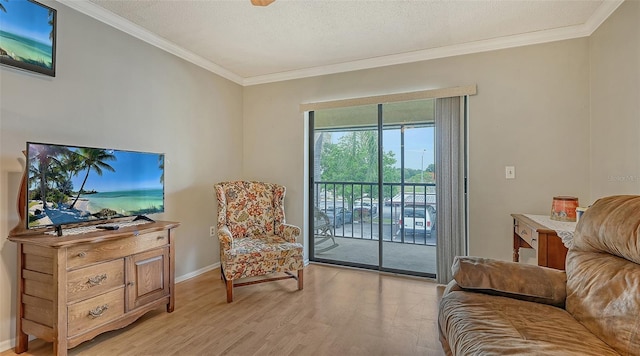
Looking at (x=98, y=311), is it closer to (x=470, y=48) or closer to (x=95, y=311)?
(x=95, y=311)

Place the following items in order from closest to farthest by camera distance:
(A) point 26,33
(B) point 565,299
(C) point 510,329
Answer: (C) point 510,329, (B) point 565,299, (A) point 26,33

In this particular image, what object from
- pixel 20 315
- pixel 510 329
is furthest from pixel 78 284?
pixel 510 329

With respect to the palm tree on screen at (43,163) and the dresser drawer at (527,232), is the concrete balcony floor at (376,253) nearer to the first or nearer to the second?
the dresser drawer at (527,232)

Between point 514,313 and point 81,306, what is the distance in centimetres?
229

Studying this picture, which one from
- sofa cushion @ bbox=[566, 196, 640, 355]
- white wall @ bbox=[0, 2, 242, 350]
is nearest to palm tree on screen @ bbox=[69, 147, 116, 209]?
white wall @ bbox=[0, 2, 242, 350]

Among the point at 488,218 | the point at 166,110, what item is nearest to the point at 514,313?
the point at 488,218

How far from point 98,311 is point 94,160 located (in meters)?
0.97

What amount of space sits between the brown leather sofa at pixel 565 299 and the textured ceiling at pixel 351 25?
1.66 meters

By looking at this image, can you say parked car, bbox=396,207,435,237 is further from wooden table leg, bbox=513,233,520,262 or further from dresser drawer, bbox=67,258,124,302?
dresser drawer, bbox=67,258,124,302

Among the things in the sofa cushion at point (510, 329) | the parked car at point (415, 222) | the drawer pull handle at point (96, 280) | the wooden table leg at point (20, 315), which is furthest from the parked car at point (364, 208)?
the wooden table leg at point (20, 315)

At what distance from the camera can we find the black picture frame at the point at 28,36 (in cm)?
175

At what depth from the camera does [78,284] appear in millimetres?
1713

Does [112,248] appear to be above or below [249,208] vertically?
below

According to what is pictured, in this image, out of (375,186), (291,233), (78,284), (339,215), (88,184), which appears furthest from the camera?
(339,215)
